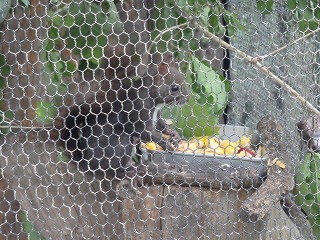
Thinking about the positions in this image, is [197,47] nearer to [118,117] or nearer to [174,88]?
[174,88]

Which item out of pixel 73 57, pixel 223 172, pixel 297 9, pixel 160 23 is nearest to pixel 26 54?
pixel 73 57

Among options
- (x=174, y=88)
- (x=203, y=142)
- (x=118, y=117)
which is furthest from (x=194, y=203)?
(x=174, y=88)

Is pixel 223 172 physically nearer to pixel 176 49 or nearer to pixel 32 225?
pixel 176 49

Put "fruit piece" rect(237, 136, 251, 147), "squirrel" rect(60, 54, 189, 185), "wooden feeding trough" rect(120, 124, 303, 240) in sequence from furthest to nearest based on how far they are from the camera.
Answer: "fruit piece" rect(237, 136, 251, 147) < "squirrel" rect(60, 54, 189, 185) < "wooden feeding trough" rect(120, 124, 303, 240)

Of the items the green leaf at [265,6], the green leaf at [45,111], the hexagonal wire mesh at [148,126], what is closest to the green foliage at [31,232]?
the hexagonal wire mesh at [148,126]

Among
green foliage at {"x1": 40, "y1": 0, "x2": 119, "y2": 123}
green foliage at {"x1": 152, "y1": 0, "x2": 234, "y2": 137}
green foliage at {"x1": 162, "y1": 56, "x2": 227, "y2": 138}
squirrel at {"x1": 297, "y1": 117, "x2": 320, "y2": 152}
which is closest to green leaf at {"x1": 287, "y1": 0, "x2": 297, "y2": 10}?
green foliage at {"x1": 152, "y1": 0, "x2": 234, "y2": 137}

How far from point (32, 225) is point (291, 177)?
85cm

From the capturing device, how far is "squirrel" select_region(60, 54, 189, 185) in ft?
6.83

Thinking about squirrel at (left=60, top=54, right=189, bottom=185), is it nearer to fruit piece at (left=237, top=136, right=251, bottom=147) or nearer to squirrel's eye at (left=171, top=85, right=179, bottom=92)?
squirrel's eye at (left=171, top=85, right=179, bottom=92)

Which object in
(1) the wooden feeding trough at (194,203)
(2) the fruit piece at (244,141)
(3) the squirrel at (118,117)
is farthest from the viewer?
(2) the fruit piece at (244,141)

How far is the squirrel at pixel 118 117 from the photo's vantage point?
208cm

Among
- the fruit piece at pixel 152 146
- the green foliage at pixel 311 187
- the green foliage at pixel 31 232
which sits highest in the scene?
the green foliage at pixel 311 187

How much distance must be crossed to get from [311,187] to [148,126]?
605 millimetres

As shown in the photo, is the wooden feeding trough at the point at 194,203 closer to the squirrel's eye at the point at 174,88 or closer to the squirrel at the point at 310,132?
the squirrel at the point at 310,132
